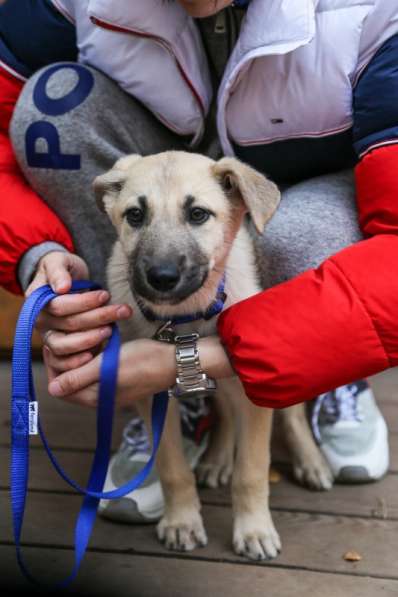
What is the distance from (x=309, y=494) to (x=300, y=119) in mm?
1262

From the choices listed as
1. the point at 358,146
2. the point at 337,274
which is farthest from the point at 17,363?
the point at 358,146

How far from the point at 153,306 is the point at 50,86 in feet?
2.85

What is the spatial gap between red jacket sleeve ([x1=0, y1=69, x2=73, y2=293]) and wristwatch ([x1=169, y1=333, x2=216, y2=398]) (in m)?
0.63

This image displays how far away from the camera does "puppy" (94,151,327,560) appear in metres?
1.89

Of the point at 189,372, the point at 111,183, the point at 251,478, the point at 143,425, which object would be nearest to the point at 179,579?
the point at 251,478

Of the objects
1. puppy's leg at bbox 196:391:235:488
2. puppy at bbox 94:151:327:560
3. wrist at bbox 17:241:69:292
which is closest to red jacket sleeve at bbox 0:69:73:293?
wrist at bbox 17:241:69:292

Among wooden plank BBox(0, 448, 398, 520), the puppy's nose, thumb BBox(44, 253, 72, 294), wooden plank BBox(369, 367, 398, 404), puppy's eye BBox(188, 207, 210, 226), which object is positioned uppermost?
puppy's eye BBox(188, 207, 210, 226)

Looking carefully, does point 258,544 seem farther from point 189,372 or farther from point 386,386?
point 386,386

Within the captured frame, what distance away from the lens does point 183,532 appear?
7.17 feet

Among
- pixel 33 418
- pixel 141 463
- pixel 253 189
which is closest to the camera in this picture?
pixel 33 418

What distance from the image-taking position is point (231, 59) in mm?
2066

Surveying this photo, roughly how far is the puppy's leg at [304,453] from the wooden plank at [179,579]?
0.44 metres

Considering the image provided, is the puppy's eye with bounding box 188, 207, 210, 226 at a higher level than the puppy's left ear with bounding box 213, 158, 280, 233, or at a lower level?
lower

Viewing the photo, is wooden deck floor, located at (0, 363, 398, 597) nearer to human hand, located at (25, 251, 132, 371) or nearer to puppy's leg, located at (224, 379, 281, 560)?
puppy's leg, located at (224, 379, 281, 560)
